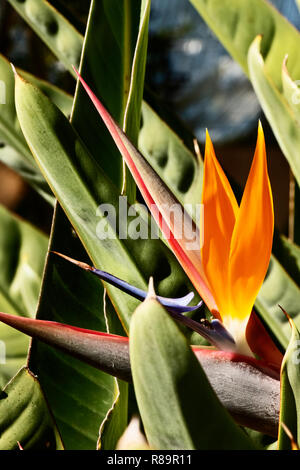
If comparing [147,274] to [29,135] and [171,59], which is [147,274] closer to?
[29,135]

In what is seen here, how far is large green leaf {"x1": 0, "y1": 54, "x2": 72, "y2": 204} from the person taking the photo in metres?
0.73

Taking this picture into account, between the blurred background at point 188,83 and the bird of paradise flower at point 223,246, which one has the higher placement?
the blurred background at point 188,83

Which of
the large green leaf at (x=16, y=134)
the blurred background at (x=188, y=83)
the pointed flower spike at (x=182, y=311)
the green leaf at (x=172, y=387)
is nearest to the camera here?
the green leaf at (x=172, y=387)

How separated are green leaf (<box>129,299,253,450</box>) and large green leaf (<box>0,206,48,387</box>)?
52 centimetres

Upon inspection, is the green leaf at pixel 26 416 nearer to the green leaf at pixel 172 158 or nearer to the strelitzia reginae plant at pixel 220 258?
the strelitzia reginae plant at pixel 220 258

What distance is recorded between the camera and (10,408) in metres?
0.42

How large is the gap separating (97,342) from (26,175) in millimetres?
522

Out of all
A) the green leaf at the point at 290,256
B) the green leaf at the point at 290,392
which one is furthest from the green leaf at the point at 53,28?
the green leaf at the point at 290,392

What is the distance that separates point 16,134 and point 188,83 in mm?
2496

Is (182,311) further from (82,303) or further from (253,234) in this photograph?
(82,303)

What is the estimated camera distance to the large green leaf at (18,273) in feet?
2.47

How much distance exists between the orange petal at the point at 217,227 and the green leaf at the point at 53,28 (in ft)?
1.49

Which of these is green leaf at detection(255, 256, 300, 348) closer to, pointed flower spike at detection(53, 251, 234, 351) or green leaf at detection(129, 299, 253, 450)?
pointed flower spike at detection(53, 251, 234, 351)

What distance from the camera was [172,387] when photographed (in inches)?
9.3
